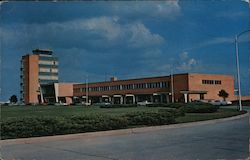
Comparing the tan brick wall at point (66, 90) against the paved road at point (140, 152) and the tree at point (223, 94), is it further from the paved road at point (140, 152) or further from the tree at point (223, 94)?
the paved road at point (140, 152)

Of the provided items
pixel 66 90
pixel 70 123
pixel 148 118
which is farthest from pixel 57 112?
pixel 66 90

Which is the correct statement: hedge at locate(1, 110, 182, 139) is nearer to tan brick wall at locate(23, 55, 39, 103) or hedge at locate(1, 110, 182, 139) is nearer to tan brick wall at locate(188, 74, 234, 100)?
tan brick wall at locate(188, 74, 234, 100)

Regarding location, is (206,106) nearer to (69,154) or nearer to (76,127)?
(76,127)

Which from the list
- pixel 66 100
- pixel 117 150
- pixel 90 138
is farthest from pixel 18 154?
pixel 66 100

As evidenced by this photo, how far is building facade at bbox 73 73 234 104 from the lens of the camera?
71.7 meters

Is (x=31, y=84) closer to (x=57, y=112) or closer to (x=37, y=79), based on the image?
(x=37, y=79)

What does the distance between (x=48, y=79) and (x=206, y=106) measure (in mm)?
82367

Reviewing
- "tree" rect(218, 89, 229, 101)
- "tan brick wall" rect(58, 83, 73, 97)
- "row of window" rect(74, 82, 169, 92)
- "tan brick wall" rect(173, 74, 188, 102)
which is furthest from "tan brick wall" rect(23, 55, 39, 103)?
"tree" rect(218, 89, 229, 101)

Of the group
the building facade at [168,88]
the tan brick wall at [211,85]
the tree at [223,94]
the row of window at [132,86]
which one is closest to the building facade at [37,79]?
the row of window at [132,86]

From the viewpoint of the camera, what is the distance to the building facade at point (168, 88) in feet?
235

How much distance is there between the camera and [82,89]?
335 feet

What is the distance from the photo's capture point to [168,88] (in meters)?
75.4

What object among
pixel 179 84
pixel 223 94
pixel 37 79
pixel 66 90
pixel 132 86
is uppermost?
pixel 37 79

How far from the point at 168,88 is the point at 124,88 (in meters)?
13.9
